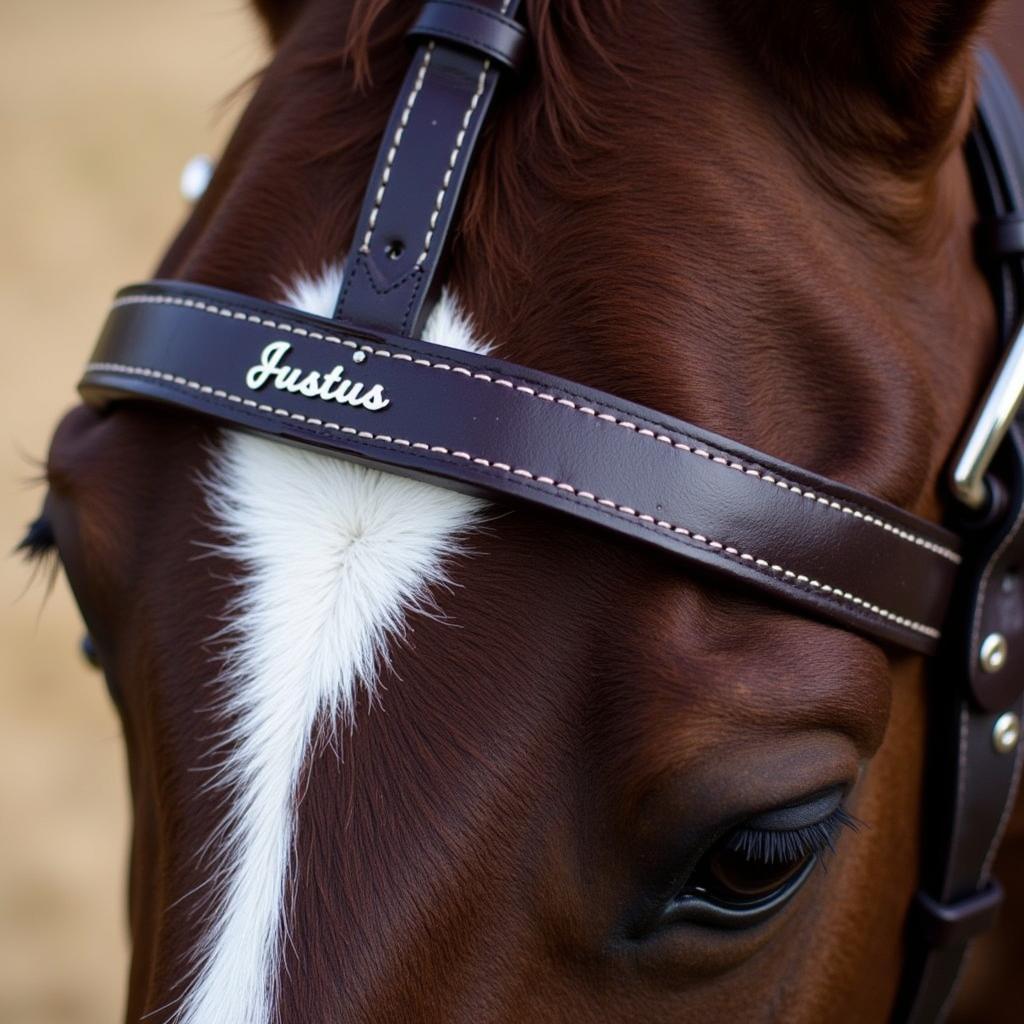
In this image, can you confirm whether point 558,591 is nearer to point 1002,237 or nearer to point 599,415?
point 599,415

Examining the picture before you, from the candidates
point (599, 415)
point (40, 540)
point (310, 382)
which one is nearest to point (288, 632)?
point (310, 382)

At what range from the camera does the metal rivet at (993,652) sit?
143cm

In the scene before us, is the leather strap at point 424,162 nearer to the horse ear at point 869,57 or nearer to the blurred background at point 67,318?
the horse ear at point 869,57

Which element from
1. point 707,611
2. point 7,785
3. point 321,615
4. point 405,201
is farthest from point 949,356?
point 7,785

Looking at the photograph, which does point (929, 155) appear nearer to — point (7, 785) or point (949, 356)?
point (949, 356)

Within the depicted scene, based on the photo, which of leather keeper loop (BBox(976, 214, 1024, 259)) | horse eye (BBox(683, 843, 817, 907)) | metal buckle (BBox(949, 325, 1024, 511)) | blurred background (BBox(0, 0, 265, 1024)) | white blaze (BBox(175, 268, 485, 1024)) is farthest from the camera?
blurred background (BBox(0, 0, 265, 1024))

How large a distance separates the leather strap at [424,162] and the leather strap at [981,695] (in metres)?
0.68

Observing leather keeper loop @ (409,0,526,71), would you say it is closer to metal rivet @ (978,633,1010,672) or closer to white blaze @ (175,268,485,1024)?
white blaze @ (175,268,485,1024)

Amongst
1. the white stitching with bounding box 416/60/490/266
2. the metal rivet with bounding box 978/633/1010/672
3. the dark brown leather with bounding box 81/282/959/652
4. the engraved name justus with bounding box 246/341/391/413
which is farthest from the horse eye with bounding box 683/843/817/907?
the white stitching with bounding box 416/60/490/266

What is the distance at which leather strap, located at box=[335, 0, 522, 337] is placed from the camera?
3.91ft

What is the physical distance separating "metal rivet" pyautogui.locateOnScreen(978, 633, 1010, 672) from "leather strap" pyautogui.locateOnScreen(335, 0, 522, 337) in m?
0.78

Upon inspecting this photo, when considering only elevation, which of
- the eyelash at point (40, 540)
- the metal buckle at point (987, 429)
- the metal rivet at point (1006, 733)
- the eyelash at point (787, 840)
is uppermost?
the metal buckle at point (987, 429)

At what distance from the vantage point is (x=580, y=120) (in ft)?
4.10

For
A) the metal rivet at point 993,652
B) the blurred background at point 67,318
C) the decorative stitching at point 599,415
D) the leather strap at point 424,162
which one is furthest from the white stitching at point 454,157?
the metal rivet at point 993,652
